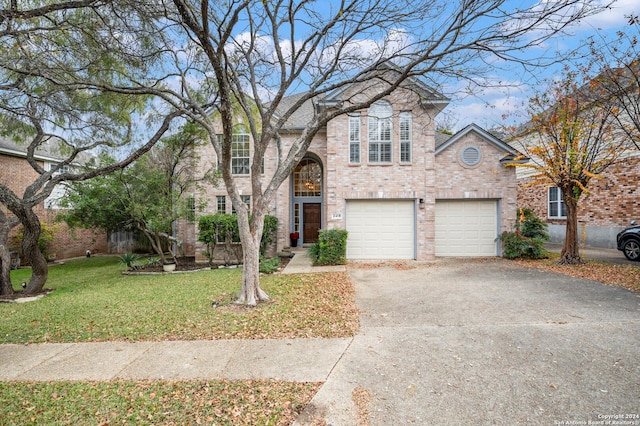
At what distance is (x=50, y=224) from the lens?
1614 centimetres

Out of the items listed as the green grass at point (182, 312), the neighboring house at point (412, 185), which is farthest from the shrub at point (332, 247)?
the green grass at point (182, 312)

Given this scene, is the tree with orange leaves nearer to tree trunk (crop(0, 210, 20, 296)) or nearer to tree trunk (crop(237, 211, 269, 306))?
tree trunk (crop(237, 211, 269, 306))

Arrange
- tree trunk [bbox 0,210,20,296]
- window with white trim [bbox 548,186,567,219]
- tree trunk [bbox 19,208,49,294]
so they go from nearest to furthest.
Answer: tree trunk [bbox 19,208,49,294]
tree trunk [bbox 0,210,20,296]
window with white trim [bbox 548,186,567,219]

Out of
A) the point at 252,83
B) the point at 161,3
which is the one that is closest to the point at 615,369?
the point at 252,83

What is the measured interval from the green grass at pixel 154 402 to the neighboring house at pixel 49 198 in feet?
39.6

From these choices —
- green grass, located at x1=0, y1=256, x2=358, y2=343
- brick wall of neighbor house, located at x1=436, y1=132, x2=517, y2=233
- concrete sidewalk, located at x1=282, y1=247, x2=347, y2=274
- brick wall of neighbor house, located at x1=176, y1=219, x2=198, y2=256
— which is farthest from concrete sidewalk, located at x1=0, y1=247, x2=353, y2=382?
brick wall of neighbor house, located at x1=176, y1=219, x2=198, y2=256

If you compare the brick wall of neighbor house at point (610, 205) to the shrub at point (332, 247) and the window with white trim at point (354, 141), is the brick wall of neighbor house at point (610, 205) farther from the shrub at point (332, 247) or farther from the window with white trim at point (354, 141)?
the shrub at point (332, 247)

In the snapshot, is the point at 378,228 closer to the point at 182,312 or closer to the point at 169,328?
the point at 182,312

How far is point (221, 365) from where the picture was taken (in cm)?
395

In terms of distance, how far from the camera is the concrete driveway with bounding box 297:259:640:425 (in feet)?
9.86

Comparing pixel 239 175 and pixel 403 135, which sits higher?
pixel 403 135

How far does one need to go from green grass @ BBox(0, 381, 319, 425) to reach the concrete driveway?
361 millimetres

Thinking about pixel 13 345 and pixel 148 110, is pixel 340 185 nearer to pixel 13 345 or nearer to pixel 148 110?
pixel 148 110

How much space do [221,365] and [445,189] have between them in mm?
10965
